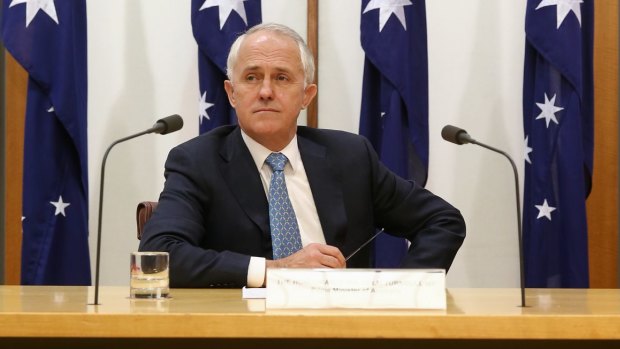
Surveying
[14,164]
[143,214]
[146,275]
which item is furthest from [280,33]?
[14,164]

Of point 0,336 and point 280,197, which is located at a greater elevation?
point 280,197

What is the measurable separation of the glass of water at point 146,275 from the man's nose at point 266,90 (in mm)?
1217

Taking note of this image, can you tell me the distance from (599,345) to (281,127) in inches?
66.8

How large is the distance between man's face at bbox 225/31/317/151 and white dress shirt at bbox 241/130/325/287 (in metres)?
0.06

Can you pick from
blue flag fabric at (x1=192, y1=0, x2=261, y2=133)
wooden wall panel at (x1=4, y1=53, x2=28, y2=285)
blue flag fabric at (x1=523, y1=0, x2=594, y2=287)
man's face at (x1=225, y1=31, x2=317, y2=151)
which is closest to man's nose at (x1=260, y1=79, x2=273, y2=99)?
man's face at (x1=225, y1=31, x2=317, y2=151)

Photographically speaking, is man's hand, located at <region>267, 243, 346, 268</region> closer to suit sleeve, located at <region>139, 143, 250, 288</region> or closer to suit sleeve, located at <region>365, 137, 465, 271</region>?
suit sleeve, located at <region>139, 143, 250, 288</region>

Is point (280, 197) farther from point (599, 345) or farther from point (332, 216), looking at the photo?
point (599, 345)

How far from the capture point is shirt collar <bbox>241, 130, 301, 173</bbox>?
320cm

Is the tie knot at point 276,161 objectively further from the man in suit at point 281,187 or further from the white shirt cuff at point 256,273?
the white shirt cuff at point 256,273

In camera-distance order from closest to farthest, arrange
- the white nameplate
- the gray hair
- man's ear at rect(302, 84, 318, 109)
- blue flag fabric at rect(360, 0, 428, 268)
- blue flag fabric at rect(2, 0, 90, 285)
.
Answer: the white nameplate
the gray hair
man's ear at rect(302, 84, 318, 109)
blue flag fabric at rect(2, 0, 90, 285)
blue flag fabric at rect(360, 0, 428, 268)

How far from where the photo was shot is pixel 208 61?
442 centimetres

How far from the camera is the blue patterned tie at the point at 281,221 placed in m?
3.00

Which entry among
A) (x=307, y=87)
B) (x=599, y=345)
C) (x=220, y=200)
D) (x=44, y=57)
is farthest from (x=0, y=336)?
(x=44, y=57)

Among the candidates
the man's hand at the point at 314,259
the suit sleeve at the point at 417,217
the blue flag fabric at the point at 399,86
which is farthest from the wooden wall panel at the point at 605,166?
the man's hand at the point at 314,259
